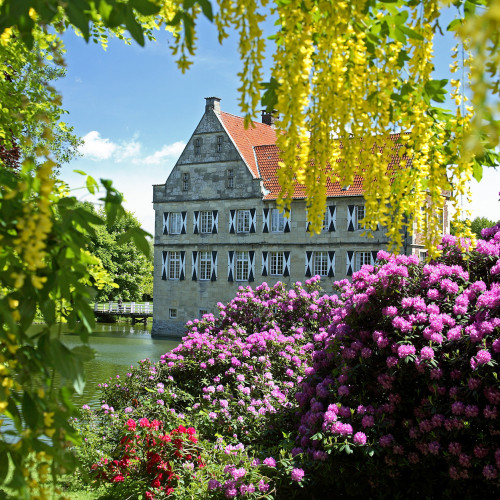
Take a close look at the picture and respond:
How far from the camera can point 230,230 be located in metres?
30.2

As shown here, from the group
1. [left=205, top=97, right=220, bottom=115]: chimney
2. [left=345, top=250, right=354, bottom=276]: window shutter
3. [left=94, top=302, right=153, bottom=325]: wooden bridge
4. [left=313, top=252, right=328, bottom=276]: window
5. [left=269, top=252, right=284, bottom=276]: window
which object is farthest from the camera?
[left=94, top=302, right=153, bottom=325]: wooden bridge

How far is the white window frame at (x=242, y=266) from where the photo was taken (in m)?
29.8

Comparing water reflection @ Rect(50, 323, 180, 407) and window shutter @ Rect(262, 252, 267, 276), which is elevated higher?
window shutter @ Rect(262, 252, 267, 276)

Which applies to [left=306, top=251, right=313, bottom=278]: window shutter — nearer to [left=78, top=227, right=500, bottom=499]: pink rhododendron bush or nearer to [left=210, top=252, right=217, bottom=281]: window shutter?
[left=210, top=252, right=217, bottom=281]: window shutter

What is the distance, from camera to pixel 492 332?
4.32 metres

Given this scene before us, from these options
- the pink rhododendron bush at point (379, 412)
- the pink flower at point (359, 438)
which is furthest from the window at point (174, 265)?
the pink flower at point (359, 438)

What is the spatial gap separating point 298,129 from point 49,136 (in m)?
1.02

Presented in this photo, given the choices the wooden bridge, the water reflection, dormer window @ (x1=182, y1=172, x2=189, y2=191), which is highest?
dormer window @ (x1=182, y1=172, x2=189, y2=191)

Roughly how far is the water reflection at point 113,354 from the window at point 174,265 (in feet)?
11.6

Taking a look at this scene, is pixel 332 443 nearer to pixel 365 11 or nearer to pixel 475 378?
pixel 475 378

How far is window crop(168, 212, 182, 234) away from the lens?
104 ft

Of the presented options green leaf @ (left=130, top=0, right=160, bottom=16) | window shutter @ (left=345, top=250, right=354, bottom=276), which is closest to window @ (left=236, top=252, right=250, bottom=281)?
window shutter @ (left=345, top=250, right=354, bottom=276)

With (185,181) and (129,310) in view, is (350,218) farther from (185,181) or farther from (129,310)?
(129,310)

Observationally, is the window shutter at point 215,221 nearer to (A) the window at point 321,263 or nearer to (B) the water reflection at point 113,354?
(A) the window at point 321,263
